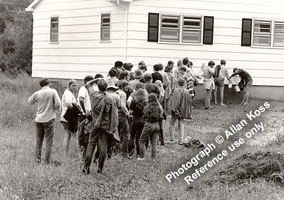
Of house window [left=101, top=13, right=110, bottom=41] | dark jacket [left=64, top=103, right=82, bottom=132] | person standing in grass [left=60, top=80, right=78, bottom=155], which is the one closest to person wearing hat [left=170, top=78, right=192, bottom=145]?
person standing in grass [left=60, top=80, right=78, bottom=155]

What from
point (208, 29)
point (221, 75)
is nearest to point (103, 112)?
point (221, 75)

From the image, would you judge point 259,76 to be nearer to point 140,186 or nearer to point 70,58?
point 70,58

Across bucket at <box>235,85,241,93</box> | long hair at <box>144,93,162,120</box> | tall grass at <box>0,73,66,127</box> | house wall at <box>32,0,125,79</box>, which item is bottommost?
tall grass at <box>0,73,66,127</box>

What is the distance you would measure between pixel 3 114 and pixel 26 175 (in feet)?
25.3

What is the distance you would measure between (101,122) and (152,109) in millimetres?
1894

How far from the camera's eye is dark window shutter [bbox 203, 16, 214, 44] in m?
23.6

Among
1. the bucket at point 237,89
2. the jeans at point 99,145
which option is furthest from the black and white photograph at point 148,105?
the bucket at point 237,89

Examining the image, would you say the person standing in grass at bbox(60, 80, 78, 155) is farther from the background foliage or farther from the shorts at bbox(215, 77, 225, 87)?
the background foliage

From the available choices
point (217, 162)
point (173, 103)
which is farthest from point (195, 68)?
point (217, 162)

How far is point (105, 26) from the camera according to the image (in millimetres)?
24141

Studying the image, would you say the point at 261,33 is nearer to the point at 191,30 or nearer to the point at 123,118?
the point at 191,30

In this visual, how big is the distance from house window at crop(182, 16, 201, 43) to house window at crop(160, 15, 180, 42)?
11.1 inches

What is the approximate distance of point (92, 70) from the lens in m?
24.5

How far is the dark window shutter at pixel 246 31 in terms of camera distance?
2412cm
